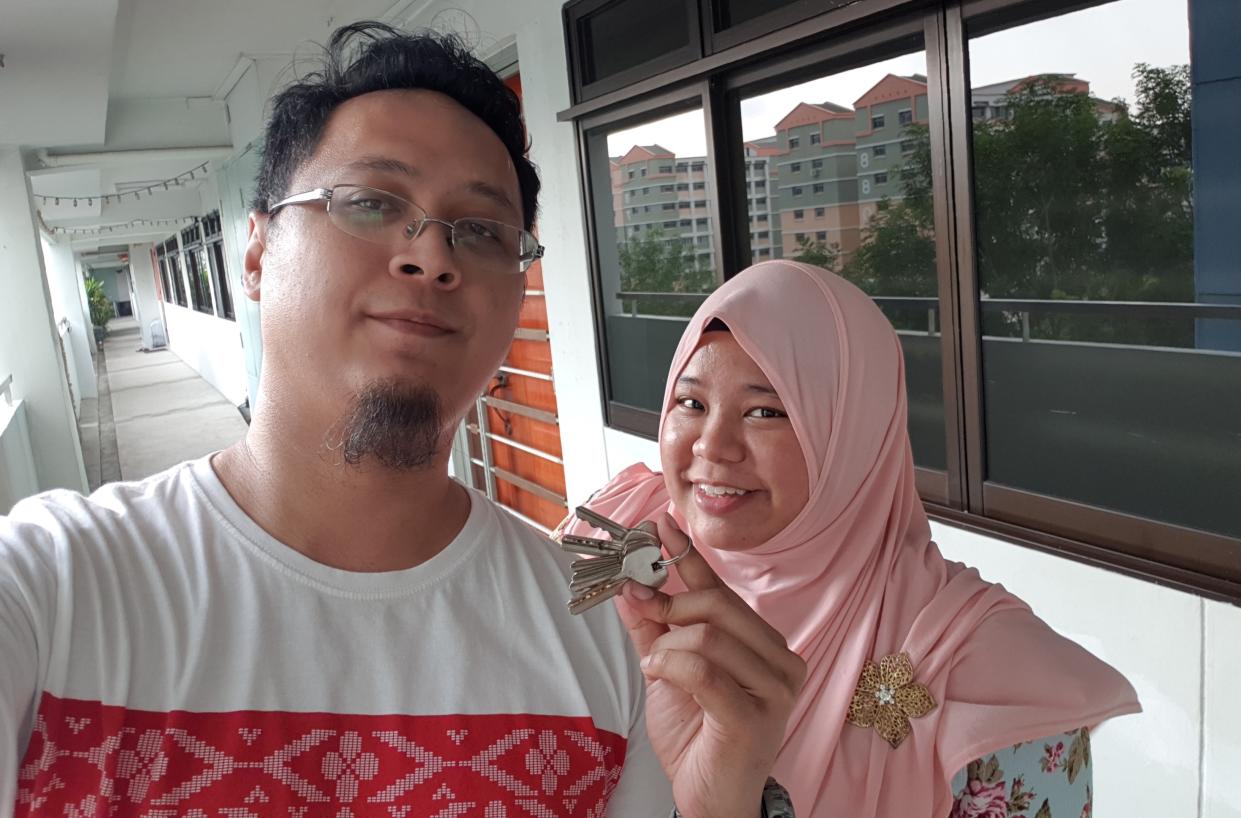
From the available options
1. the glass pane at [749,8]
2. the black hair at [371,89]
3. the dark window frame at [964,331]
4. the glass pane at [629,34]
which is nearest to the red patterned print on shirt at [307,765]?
the black hair at [371,89]

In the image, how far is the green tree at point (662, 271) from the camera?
3785 millimetres

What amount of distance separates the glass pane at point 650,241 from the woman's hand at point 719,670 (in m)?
2.76

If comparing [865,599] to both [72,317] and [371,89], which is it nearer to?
[371,89]

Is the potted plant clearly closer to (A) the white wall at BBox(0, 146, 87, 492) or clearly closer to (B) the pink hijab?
(A) the white wall at BBox(0, 146, 87, 492)

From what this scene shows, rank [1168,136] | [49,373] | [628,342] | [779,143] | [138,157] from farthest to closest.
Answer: [138,157], [49,373], [628,342], [779,143], [1168,136]

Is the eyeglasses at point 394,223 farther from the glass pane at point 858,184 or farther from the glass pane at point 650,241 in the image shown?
the glass pane at point 650,241

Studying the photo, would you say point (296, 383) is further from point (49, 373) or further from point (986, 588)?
point (49, 373)

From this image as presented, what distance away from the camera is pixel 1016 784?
1342mm

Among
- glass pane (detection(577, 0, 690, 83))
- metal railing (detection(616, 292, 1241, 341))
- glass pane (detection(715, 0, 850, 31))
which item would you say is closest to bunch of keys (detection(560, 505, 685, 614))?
metal railing (detection(616, 292, 1241, 341))

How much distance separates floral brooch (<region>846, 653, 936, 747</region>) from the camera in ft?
4.53

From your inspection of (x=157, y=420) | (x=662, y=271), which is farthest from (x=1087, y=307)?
(x=157, y=420)

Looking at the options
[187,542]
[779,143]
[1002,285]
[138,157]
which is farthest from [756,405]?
[138,157]

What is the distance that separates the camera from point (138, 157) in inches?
300

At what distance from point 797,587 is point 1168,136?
1.49 meters
